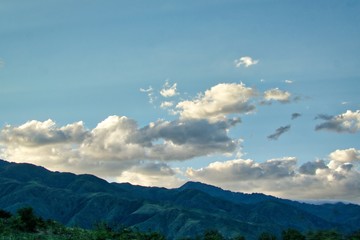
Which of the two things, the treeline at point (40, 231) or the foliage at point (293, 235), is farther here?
the foliage at point (293, 235)

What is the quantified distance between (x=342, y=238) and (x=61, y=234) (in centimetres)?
4642

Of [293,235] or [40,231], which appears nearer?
[40,231]

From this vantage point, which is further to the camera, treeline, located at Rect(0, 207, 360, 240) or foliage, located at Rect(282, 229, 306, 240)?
foliage, located at Rect(282, 229, 306, 240)

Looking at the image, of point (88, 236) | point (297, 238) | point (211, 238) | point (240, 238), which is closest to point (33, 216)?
point (88, 236)

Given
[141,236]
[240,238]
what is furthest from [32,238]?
[240,238]

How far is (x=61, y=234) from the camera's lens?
191 ft

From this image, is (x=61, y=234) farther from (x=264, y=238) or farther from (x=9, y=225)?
(x=264, y=238)

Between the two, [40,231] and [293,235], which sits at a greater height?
[293,235]

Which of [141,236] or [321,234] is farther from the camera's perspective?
[321,234]

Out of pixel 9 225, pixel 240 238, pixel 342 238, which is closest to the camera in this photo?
pixel 9 225

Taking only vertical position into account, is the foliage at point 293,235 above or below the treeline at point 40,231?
above

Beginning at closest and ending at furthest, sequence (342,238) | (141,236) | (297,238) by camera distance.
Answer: (141,236)
(342,238)
(297,238)

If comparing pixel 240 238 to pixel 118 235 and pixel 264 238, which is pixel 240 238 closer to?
pixel 264 238

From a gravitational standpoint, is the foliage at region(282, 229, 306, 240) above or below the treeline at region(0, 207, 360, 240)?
above
